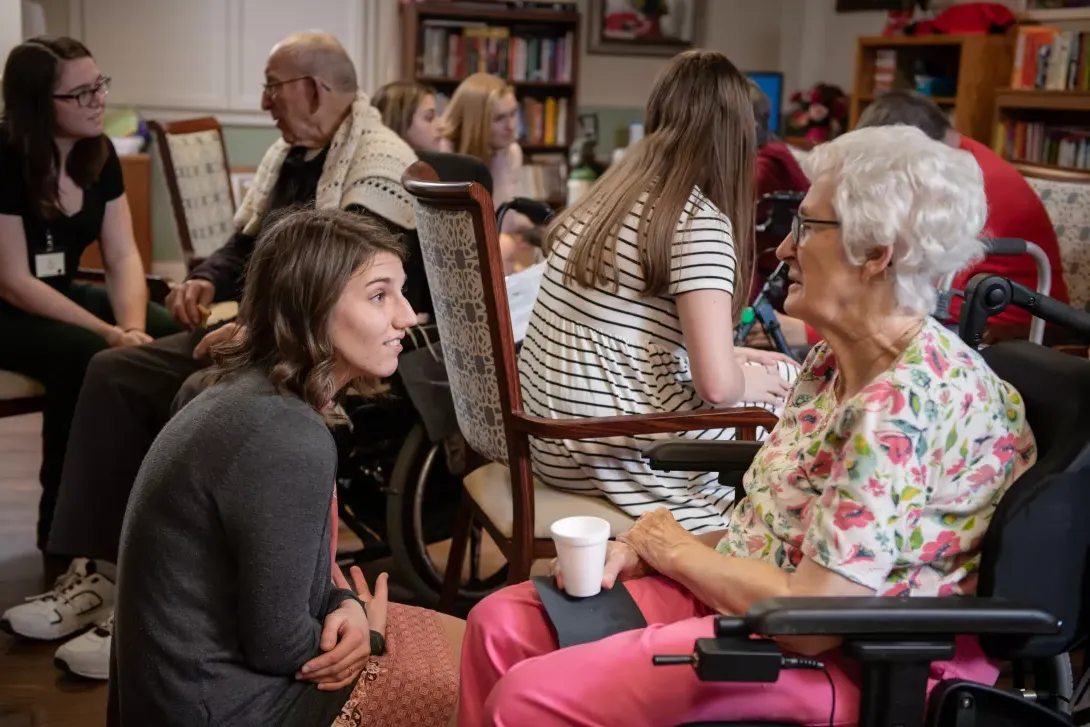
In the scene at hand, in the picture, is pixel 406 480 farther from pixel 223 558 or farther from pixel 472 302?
pixel 223 558

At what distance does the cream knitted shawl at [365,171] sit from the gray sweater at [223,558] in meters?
1.38

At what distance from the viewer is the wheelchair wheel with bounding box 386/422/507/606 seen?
281cm

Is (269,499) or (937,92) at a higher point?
(937,92)

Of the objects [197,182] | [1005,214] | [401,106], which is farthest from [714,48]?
[1005,214]

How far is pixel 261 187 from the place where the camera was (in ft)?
10.4

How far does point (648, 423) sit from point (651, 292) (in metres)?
0.26

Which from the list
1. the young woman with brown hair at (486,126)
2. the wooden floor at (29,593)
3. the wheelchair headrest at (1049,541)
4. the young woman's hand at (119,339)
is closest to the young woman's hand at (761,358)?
the wooden floor at (29,593)

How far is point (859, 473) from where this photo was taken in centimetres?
133

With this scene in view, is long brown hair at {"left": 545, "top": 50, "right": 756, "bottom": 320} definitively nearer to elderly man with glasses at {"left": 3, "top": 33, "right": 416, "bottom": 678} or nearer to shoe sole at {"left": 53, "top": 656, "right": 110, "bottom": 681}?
elderly man with glasses at {"left": 3, "top": 33, "right": 416, "bottom": 678}

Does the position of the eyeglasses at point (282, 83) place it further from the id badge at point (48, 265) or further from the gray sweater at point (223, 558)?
the gray sweater at point (223, 558)

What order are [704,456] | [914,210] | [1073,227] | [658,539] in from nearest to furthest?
[914,210] → [658,539] → [704,456] → [1073,227]

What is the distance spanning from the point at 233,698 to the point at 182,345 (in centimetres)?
161

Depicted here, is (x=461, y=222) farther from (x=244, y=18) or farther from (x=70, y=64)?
(x=244, y=18)

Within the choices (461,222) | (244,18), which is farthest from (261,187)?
(244,18)
